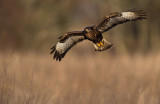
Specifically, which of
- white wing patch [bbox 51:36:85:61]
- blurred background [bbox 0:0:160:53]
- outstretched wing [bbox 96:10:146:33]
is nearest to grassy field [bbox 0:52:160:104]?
white wing patch [bbox 51:36:85:61]

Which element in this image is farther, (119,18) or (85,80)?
(85,80)

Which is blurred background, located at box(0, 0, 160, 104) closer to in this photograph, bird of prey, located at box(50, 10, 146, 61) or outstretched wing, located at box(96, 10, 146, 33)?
bird of prey, located at box(50, 10, 146, 61)

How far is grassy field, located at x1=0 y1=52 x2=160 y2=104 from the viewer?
4305 millimetres

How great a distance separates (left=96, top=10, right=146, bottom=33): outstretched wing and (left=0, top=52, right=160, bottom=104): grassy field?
32.1 inches

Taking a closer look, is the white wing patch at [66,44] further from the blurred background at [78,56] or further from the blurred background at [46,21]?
the blurred background at [46,21]

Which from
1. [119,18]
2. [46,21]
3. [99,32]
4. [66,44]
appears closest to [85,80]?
[66,44]

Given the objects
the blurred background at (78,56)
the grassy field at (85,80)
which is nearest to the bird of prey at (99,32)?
the grassy field at (85,80)

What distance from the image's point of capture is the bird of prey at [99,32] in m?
3.78

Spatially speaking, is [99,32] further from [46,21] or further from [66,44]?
[46,21]

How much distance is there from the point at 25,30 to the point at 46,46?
1027mm

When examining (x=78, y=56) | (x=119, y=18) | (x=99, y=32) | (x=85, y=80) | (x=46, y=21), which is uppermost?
(x=46, y=21)

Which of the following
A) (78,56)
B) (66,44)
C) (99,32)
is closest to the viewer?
(99,32)

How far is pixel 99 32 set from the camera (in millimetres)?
3797

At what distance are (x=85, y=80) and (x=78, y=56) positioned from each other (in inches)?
127
